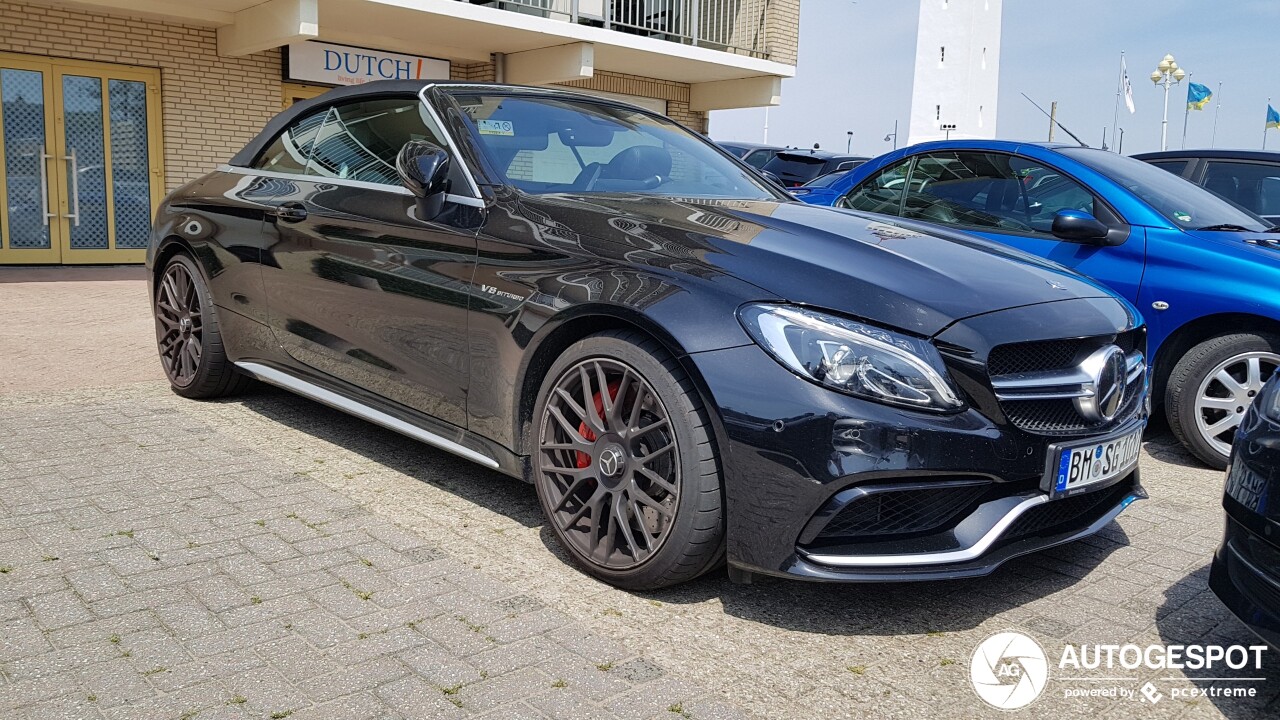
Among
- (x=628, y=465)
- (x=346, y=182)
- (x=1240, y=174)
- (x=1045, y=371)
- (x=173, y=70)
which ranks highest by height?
(x=173, y=70)

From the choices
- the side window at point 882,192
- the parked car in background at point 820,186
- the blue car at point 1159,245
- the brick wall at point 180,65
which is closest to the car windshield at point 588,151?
the blue car at point 1159,245

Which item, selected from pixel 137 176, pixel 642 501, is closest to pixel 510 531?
pixel 642 501

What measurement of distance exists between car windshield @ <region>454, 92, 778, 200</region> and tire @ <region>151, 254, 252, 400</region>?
188 cm

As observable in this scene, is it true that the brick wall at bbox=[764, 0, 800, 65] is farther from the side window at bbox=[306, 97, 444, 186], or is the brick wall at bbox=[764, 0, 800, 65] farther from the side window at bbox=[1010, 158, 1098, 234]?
the side window at bbox=[306, 97, 444, 186]

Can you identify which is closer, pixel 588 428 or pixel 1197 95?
pixel 588 428

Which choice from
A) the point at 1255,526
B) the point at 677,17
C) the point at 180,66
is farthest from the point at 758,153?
the point at 1255,526

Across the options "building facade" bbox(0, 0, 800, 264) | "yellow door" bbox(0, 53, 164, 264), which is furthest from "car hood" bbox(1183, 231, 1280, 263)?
"yellow door" bbox(0, 53, 164, 264)

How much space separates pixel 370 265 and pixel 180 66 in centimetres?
1124

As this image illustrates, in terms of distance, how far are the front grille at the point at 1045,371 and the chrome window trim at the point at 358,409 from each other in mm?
1659

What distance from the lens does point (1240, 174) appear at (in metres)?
7.51

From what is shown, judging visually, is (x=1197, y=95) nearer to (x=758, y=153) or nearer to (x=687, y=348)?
(x=758, y=153)

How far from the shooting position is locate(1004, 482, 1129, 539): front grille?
10.2ft

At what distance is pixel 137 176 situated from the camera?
1354 cm

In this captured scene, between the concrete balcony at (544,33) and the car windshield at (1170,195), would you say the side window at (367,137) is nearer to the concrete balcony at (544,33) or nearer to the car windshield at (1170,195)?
the car windshield at (1170,195)
